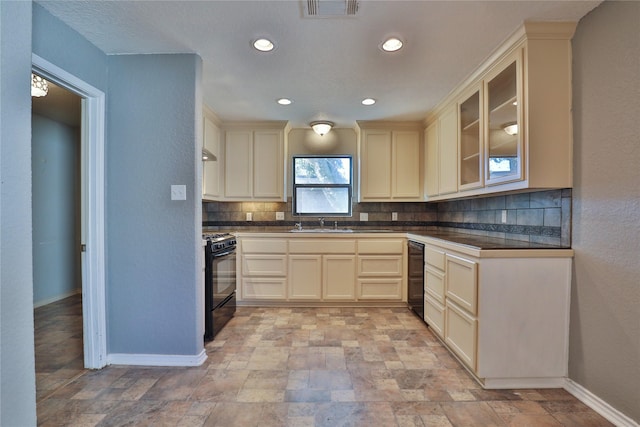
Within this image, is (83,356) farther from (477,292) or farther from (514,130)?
(514,130)

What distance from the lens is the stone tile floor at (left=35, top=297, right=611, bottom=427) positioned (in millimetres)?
1587

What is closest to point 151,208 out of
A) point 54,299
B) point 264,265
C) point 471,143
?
point 264,265

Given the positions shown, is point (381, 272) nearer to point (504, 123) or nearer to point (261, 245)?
point (261, 245)

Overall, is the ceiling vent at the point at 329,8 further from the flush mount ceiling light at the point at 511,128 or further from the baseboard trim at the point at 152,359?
the baseboard trim at the point at 152,359

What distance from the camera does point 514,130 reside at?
1.96m

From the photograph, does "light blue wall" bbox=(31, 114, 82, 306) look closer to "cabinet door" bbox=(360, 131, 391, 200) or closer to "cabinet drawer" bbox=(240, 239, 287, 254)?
"cabinet drawer" bbox=(240, 239, 287, 254)

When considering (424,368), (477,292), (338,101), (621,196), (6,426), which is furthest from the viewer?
(338,101)

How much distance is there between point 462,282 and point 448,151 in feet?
4.75

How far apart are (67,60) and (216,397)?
2.28 m

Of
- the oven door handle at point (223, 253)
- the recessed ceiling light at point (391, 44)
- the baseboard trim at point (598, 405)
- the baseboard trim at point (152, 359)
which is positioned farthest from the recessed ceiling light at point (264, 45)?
the baseboard trim at point (598, 405)

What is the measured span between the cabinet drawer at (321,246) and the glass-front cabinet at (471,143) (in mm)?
1371

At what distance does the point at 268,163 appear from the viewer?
3713 mm

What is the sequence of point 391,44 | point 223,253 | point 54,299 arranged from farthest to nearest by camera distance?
point 54,299, point 223,253, point 391,44

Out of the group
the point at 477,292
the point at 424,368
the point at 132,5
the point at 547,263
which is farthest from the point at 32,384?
the point at 547,263
